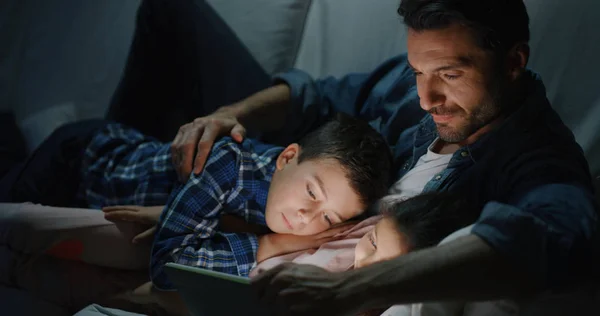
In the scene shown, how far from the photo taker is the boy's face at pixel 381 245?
2.35 feet

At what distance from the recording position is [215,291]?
667mm

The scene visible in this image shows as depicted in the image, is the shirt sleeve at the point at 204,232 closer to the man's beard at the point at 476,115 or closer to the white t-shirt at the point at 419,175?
the white t-shirt at the point at 419,175

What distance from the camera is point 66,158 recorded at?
1.15m

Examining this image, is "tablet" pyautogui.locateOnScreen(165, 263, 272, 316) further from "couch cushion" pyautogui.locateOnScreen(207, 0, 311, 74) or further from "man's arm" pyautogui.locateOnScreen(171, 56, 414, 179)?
"couch cushion" pyautogui.locateOnScreen(207, 0, 311, 74)

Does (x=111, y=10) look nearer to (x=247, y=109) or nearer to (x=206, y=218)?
(x=247, y=109)

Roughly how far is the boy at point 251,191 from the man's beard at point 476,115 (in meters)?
0.16

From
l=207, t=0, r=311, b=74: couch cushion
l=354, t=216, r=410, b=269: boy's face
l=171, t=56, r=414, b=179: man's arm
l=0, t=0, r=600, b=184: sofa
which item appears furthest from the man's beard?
l=207, t=0, r=311, b=74: couch cushion

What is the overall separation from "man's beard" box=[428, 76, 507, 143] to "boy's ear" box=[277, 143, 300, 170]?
25 centimetres

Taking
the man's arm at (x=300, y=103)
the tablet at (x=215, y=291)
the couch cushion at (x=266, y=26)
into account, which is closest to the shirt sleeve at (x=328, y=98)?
the man's arm at (x=300, y=103)

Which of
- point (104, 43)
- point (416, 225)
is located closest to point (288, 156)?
point (416, 225)

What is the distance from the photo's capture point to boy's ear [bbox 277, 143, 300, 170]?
0.99 meters

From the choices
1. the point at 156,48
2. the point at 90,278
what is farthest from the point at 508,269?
the point at 156,48

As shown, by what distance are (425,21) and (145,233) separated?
1.66ft

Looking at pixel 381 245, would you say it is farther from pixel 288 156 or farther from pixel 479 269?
pixel 288 156
